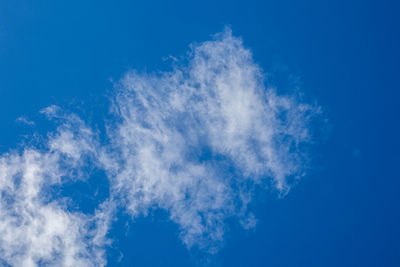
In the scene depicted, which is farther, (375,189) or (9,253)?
(375,189)

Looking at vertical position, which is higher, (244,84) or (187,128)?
(244,84)

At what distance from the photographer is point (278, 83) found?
2655 centimetres

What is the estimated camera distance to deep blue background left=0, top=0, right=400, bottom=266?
25625mm

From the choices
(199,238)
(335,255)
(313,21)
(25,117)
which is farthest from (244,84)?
(25,117)

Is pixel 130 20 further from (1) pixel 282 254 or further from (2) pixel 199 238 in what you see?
(1) pixel 282 254

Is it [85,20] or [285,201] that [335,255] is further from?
[85,20]

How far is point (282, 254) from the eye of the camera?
85.5ft

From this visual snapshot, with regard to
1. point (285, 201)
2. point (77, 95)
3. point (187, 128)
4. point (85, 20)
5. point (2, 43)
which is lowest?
point (285, 201)

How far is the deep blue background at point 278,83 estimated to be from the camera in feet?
84.1

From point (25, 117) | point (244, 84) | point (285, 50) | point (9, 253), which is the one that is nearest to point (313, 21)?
point (285, 50)

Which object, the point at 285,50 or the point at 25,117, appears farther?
the point at 285,50

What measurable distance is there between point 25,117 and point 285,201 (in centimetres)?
2096

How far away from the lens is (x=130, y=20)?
2695 cm

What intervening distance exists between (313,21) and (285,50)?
3.61 metres
